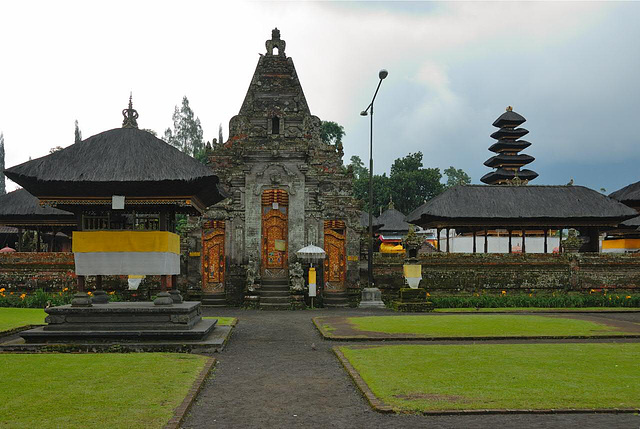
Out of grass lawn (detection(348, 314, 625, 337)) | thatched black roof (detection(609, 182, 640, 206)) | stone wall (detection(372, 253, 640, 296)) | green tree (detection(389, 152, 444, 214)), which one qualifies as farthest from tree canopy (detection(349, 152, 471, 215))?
grass lawn (detection(348, 314, 625, 337))

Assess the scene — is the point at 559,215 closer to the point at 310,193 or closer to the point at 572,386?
the point at 310,193

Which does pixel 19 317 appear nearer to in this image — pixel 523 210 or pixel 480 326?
pixel 480 326

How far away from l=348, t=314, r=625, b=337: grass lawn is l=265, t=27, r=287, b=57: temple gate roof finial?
574 inches

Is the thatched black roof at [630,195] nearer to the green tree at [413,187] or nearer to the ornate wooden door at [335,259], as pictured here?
the ornate wooden door at [335,259]

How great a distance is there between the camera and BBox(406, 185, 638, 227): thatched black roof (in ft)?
94.9

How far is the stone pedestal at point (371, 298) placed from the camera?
76.9 ft

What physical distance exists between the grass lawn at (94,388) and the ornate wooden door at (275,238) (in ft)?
42.0

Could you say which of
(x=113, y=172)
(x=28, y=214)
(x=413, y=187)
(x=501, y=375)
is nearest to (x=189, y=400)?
(x=501, y=375)

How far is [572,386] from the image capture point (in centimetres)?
855

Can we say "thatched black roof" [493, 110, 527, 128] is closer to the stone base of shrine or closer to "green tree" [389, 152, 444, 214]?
"green tree" [389, 152, 444, 214]

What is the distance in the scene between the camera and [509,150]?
1961 inches

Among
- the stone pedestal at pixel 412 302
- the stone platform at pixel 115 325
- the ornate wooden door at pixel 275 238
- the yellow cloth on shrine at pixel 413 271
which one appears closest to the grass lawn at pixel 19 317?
the stone platform at pixel 115 325

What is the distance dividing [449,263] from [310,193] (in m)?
7.59

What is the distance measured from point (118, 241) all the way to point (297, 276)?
11.0 meters
